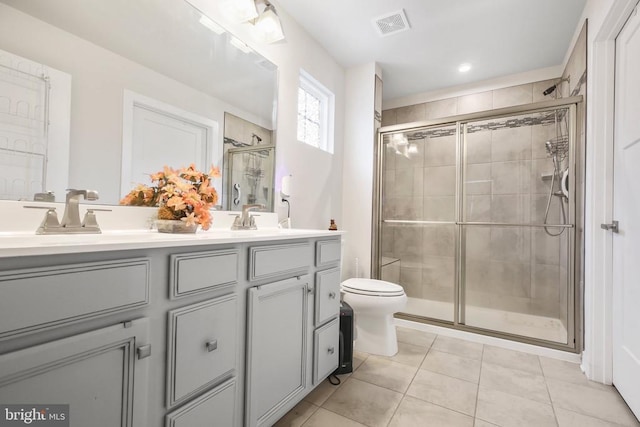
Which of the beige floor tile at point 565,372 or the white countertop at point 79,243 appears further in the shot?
the beige floor tile at point 565,372

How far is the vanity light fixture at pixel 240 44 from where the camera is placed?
66.2 inches

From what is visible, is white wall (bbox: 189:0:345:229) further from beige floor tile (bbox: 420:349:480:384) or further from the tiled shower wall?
beige floor tile (bbox: 420:349:480:384)

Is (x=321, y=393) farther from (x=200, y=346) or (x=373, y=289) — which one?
(x=200, y=346)

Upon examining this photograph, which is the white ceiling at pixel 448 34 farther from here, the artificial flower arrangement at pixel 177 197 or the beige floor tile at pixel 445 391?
the beige floor tile at pixel 445 391

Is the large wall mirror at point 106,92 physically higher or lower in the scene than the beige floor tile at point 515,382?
higher

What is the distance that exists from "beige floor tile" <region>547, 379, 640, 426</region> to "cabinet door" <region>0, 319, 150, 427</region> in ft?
6.43

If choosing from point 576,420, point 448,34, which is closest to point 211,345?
point 576,420

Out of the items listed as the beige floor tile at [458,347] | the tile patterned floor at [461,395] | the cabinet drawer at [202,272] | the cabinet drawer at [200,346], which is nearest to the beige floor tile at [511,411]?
the tile patterned floor at [461,395]

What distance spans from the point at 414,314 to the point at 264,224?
5.66 ft

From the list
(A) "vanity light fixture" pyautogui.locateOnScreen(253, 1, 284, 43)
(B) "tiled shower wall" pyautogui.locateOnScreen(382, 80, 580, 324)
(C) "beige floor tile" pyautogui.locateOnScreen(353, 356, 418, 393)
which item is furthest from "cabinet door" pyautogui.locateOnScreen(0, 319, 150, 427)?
(B) "tiled shower wall" pyautogui.locateOnScreen(382, 80, 580, 324)

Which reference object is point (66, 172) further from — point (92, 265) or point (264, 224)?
point (264, 224)

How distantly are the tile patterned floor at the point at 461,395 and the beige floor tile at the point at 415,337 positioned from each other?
197 millimetres

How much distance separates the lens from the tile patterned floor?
139cm

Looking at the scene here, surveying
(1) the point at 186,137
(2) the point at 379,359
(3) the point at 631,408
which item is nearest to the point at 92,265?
(1) the point at 186,137
